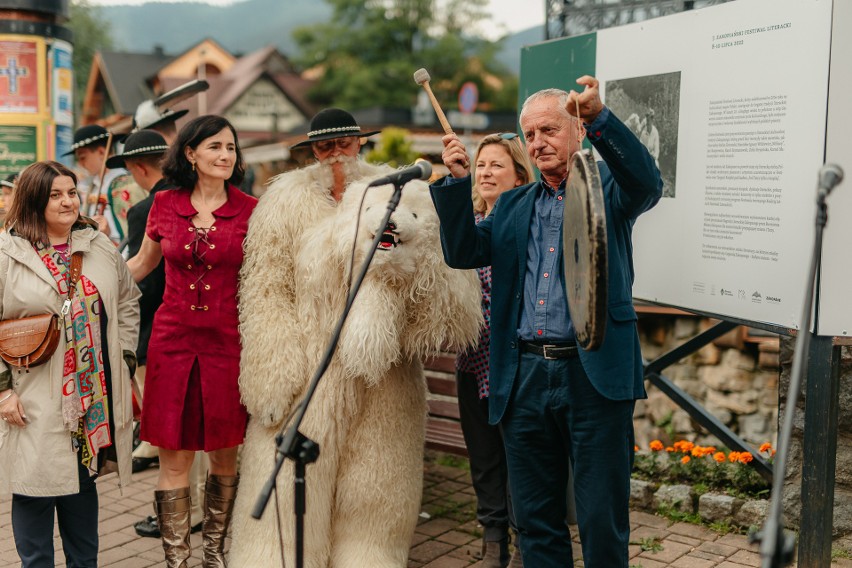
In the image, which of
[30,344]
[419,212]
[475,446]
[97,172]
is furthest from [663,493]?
[97,172]

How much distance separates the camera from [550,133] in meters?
2.92

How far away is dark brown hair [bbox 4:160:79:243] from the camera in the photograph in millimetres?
3549

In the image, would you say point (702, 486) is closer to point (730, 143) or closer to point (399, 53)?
point (730, 143)

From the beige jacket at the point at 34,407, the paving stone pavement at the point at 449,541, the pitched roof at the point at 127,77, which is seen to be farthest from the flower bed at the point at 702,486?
the pitched roof at the point at 127,77

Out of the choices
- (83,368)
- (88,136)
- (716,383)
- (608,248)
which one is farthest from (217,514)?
(716,383)

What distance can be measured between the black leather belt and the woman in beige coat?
181 cm

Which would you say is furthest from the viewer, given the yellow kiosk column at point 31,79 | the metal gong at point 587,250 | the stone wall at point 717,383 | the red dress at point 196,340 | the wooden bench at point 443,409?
the yellow kiosk column at point 31,79

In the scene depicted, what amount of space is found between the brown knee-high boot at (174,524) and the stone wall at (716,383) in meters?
3.46

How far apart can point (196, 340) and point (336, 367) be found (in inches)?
25.4

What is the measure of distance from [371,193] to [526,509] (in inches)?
55.3

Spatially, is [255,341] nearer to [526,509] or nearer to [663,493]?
[526,509]

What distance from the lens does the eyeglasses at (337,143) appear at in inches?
152

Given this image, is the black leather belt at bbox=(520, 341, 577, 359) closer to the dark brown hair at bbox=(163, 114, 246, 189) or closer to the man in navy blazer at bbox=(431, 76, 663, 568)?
the man in navy blazer at bbox=(431, 76, 663, 568)

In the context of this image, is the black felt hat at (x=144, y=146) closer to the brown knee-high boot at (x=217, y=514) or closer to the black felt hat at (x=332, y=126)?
the black felt hat at (x=332, y=126)
